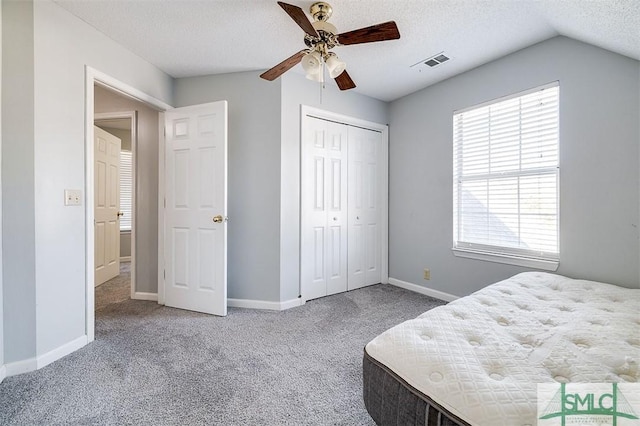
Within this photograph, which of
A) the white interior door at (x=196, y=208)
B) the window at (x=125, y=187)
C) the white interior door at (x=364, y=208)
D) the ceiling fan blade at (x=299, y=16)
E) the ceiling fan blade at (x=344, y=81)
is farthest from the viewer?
the window at (x=125, y=187)

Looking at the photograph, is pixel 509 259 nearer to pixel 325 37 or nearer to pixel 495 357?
pixel 495 357

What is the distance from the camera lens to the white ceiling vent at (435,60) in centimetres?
255

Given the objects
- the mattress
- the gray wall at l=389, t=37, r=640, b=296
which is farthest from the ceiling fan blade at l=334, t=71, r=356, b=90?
the mattress

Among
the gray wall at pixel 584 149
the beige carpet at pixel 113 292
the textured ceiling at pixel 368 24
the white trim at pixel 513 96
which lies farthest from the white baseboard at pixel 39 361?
the white trim at pixel 513 96

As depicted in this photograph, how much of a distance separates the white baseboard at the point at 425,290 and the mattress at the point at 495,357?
1630 mm

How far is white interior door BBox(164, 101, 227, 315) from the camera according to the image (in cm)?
269

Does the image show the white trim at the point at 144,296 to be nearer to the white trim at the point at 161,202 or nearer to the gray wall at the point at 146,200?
the gray wall at the point at 146,200

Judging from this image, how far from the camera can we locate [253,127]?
114 inches

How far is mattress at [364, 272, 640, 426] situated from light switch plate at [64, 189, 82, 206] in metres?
2.30

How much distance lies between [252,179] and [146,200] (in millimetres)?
1291

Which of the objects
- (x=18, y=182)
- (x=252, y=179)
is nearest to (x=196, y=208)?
(x=252, y=179)

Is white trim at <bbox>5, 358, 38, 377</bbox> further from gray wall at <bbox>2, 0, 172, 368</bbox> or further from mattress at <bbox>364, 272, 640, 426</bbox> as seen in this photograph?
mattress at <bbox>364, 272, 640, 426</bbox>

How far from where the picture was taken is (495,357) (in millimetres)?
955

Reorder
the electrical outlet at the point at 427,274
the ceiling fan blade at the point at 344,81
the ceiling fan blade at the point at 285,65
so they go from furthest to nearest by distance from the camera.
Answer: the electrical outlet at the point at 427,274 → the ceiling fan blade at the point at 344,81 → the ceiling fan blade at the point at 285,65
